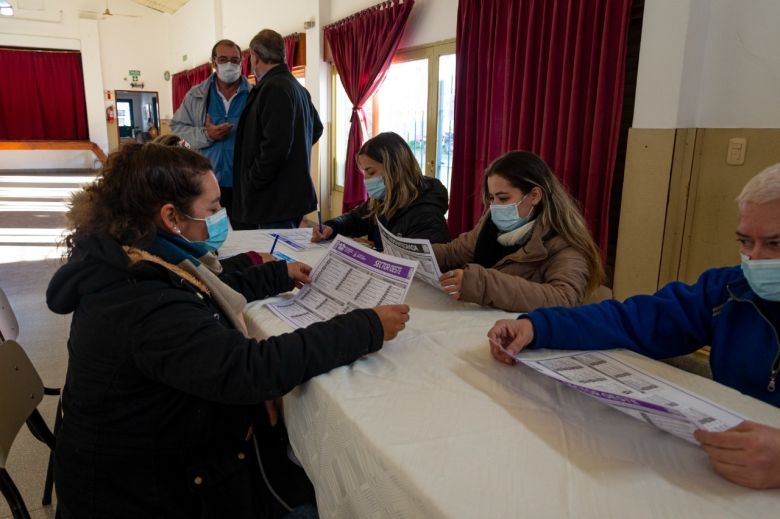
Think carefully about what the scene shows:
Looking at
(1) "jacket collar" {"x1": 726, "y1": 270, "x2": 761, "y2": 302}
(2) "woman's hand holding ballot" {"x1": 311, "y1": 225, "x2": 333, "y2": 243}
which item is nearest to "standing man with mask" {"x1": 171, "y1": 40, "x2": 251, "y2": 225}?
(2) "woman's hand holding ballot" {"x1": 311, "y1": 225, "x2": 333, "y2": 243}

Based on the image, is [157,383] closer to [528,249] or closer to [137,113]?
[528,249]

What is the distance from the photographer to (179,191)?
1046mm

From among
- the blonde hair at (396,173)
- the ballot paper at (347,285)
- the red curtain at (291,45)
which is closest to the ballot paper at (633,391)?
the ballot paper at (347,285)

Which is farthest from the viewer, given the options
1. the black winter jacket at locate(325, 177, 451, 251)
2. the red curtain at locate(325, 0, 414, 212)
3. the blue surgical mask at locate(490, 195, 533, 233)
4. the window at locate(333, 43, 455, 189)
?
the red curtain at locate(325, 0, 414, 212)

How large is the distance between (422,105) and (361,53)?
0.77 m

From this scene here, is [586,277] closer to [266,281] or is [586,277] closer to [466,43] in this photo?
[266,281]

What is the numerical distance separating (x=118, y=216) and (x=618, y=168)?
244 centimetres

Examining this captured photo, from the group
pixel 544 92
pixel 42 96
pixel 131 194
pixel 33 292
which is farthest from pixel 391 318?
pixel 42 96

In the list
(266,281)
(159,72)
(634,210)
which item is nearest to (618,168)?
(634,210)

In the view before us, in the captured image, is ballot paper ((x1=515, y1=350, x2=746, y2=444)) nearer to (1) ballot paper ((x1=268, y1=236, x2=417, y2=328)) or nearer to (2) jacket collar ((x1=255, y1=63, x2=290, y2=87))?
(1) ballot paper ((x1=268, y1=236, x2=417, y2=328))

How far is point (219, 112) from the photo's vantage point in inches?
123

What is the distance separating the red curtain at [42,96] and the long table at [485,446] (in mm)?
12400

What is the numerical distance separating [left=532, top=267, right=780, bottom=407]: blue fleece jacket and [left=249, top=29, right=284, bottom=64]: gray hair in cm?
221

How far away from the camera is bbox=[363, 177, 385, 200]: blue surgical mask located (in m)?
2.19
